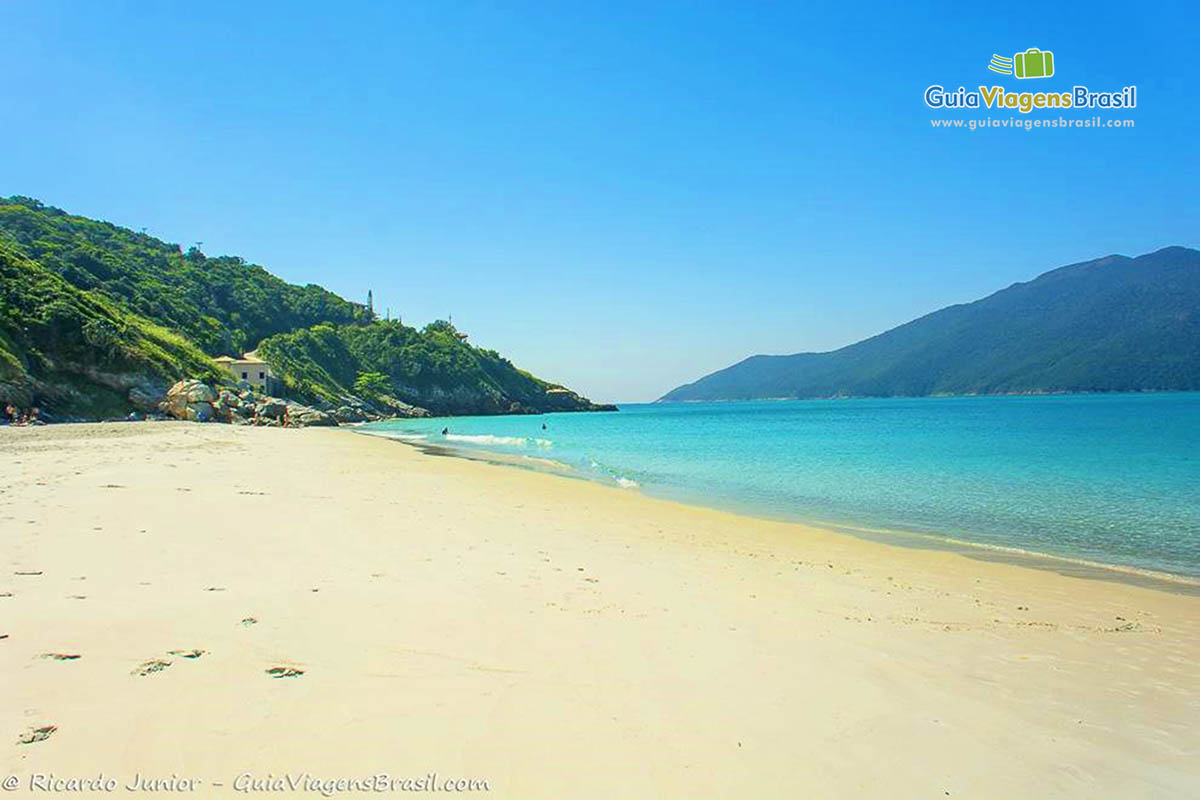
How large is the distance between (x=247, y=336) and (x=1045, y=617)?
366ft

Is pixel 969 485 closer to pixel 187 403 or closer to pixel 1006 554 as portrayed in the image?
pixel 1006 554

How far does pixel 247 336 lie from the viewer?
99.0 metres

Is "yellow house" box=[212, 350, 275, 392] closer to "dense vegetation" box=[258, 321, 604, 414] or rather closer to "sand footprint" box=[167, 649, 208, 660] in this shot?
"dense vegetation" box=[258, 321, 604, 414]

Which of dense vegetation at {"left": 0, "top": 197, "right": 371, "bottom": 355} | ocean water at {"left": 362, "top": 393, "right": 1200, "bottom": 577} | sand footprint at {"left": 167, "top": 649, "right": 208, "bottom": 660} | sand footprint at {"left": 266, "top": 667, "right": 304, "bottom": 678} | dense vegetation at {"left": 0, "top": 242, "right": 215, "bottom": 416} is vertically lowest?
ocean water at {"left": 362, "top": 393, "right": 1200, "bottom": 577}

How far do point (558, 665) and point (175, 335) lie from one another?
75599 millimetres

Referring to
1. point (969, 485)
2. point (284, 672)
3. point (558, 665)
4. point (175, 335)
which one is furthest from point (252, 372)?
point (558, 665)

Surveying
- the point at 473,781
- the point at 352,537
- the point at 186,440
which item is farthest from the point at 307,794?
the point at 186,440

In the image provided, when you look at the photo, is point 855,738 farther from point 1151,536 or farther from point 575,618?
point 1151,536

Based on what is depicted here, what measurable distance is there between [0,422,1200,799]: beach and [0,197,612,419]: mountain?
3709cm

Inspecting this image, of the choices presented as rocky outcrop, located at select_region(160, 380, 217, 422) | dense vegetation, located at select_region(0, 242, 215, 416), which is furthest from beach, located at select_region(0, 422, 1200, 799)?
rocky outcrop, located at select_region(160, 380, 217, 422)

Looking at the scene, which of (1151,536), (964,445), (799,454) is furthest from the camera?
(964,445)

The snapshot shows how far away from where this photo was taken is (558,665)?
475 centimetres

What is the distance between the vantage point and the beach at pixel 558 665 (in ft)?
10.9

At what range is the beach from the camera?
3336 millimetres
